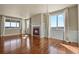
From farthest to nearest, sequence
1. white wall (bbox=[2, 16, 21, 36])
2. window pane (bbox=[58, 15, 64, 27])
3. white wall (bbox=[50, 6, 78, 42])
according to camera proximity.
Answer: window pane (bbox=[58, 15, 64, 27]) < white wall (bbox=[50, 6, 78, 42]) < white wall (bbox=[2, 16, 21, 36])

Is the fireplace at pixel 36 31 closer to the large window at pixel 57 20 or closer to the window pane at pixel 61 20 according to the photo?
the large window at pixel 57 20

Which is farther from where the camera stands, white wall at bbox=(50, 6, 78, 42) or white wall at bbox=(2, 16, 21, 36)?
white wall at bbox=(50, 6, 78, 42)

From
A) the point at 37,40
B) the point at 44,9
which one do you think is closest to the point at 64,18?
the point at 44,9

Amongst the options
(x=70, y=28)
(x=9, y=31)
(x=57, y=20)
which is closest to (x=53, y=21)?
(x=57, y=20)

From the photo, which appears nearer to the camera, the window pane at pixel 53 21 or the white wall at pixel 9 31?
the white wall at pixel 9 31

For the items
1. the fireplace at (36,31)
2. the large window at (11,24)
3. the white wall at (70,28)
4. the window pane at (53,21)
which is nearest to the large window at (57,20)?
the window pane at (53,21)

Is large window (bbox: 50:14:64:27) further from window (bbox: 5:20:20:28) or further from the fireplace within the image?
window (bbox: 5:20:20:28)

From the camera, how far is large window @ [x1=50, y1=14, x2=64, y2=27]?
4703 mm

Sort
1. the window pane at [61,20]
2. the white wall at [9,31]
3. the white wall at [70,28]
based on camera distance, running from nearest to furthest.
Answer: the white wall at [9,31] < the white wall at [70,28] < the window pane at [61,20]

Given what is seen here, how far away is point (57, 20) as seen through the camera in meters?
4.68

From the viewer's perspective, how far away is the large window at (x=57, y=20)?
15.4 ft

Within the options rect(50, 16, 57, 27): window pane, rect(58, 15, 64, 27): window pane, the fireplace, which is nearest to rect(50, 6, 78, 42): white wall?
rect(58, 15, 64, 27): window pane

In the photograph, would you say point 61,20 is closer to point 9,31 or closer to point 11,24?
point 11,24

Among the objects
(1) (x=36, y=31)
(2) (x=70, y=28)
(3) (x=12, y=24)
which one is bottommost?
(1) (x=36, y=31)
